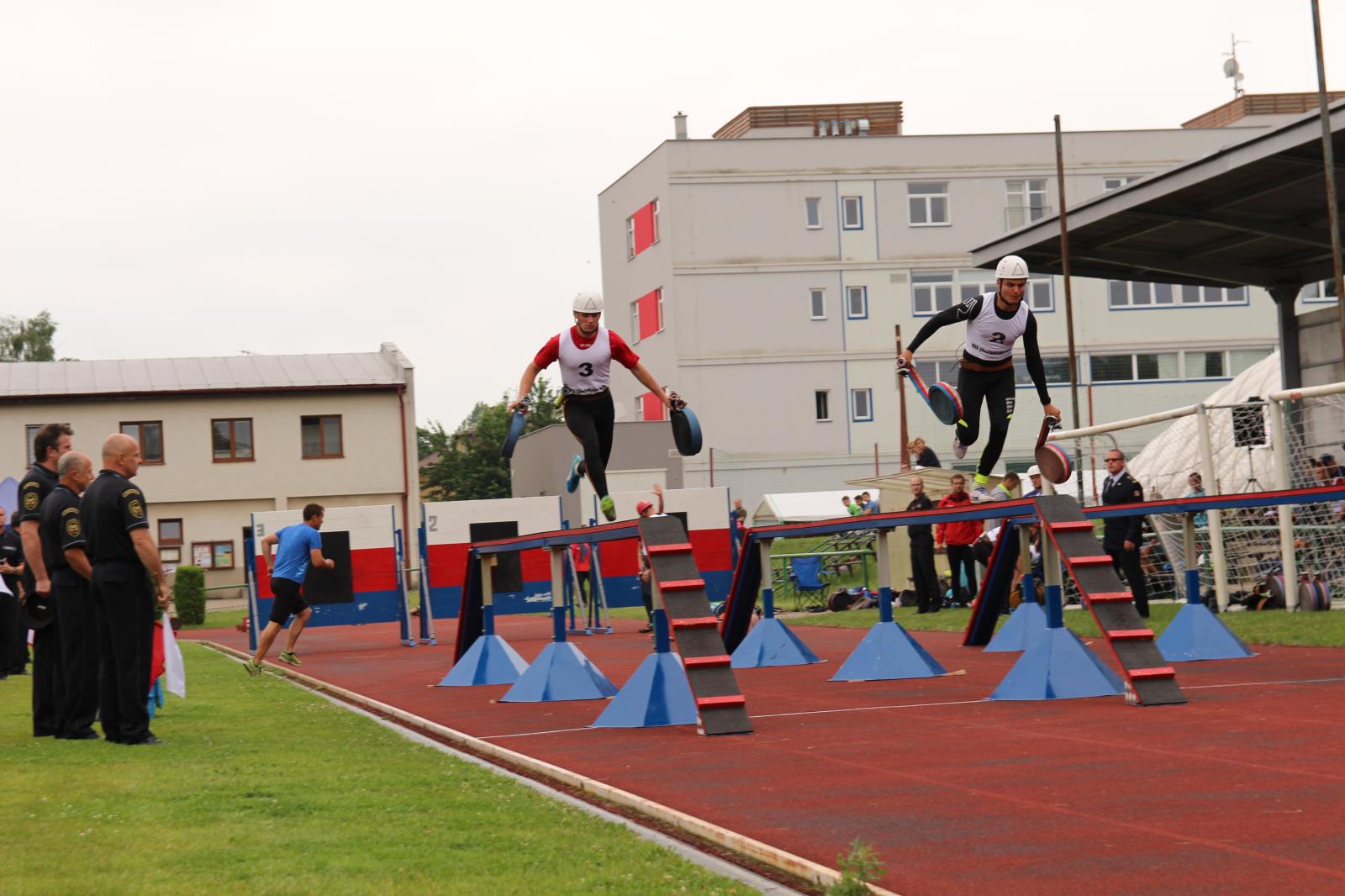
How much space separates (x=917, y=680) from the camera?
14.3m

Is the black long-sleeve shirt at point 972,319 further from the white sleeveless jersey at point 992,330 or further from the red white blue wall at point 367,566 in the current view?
the red white blue wall at point 367,566

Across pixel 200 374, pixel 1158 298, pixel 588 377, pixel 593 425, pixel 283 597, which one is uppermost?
pixel 1158 298

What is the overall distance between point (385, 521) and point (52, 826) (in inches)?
790

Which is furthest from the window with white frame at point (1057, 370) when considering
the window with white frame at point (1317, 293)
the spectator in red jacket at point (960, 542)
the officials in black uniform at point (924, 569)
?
the officials in black uniform at point (924, 569)

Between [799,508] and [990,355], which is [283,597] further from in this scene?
[799,508]

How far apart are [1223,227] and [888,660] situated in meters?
10.9

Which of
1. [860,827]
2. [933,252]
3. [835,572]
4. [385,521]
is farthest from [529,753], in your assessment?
[933,252]

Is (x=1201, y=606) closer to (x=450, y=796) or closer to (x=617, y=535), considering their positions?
(x=617, y=535)

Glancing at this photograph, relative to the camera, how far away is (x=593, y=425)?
41.1ft

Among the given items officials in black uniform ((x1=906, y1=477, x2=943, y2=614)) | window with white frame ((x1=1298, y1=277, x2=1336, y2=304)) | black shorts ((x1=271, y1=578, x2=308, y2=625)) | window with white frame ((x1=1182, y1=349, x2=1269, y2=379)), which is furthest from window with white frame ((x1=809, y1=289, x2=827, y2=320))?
black shorts ((x1=271, y1=578, x2=308, y2=625))

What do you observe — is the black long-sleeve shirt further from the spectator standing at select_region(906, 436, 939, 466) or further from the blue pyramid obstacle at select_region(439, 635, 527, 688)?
the blue pyramid obstacle at select_region(439, 635, 527, 688)

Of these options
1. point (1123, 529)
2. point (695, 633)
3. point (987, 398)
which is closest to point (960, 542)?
point (1123, 529)

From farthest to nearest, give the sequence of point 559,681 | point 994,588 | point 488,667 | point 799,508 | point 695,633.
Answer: point 799,508 → point 994,588 → point 488,667 → point 559,681 → point 695,633

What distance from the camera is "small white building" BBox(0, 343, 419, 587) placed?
54.3 m
